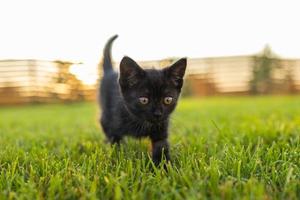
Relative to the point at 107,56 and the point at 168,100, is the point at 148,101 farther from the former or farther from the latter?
the point at 107,56

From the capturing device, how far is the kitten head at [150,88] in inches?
121

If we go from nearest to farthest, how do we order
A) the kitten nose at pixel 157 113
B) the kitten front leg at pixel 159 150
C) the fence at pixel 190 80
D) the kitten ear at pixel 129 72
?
the kitten front leg at pixel 159 150
the kitten nose at pixel 157 113
the kitten ear at pixel 129 72
the fence at pixel 190 80

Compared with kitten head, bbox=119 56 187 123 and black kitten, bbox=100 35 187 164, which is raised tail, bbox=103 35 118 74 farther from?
kitten head, bbox=119 56 187 123

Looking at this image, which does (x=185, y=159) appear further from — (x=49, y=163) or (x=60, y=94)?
(x=60, y=94)

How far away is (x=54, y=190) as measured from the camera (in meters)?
1.86

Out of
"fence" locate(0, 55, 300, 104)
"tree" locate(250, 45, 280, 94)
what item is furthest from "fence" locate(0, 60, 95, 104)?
"tree" locate(250, 45, 280, 94)

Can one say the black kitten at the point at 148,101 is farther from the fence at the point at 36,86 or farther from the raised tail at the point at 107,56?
the fence at the point at 36,86

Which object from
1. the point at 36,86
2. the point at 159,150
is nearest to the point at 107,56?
the point at 159,150

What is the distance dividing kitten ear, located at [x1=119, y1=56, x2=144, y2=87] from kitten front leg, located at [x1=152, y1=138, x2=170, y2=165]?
A: 0.53 m

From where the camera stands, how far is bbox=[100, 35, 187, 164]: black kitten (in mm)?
3068

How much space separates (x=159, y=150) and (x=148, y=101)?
0.40 meters

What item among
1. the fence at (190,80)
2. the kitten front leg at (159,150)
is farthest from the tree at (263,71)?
the kitten front leg at (159,150)

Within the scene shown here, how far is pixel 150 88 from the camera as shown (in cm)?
309

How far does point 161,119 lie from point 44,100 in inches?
591
